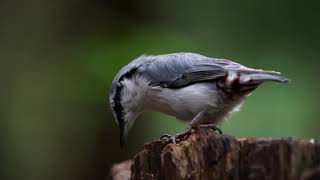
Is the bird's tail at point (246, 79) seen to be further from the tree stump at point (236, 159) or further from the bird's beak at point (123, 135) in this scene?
the tree stump at point (236, 159)

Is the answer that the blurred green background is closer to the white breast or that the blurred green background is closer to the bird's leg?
the white breast

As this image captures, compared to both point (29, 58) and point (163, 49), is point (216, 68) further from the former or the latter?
point (29, 58)

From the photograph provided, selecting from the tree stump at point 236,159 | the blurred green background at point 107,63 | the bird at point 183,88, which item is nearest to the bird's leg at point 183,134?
the bird at point 183,88

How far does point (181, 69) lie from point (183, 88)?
0.13 meters

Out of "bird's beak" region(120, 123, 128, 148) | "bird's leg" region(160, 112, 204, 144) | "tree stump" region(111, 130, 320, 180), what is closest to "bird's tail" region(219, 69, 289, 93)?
"bird's leg" region(160, 112, 204, 144)

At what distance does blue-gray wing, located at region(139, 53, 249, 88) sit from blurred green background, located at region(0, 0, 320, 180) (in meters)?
1.23

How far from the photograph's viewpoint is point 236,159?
2723 millimetres

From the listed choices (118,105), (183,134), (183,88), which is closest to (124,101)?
(118,105)

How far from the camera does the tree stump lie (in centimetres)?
252

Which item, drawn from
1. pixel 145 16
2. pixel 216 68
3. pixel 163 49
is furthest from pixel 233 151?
pixel 145 16

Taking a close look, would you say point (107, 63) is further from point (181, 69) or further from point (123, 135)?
point (181, 69)

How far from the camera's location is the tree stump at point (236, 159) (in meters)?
2.52

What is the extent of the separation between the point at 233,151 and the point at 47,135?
6334mm

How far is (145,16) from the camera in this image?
7988 mm
